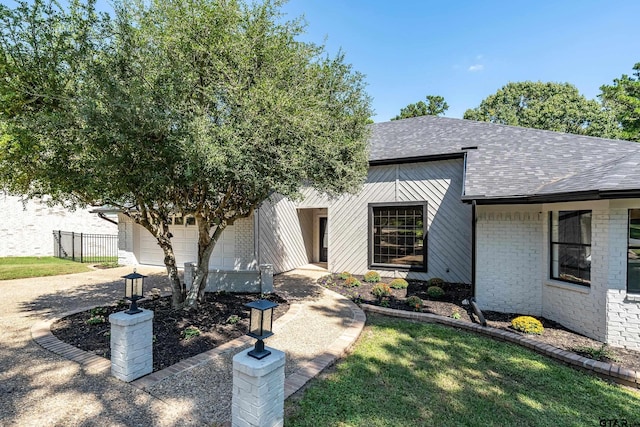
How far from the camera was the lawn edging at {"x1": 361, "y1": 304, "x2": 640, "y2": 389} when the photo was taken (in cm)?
407

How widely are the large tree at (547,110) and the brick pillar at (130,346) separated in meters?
27.6

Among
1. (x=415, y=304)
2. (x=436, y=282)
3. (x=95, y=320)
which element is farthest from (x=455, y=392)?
(x=95, y=320)

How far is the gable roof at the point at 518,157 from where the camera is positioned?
544 cm

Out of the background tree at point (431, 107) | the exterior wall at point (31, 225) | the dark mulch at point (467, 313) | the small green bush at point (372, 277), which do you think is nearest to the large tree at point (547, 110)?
the background tree at point (431, 107)

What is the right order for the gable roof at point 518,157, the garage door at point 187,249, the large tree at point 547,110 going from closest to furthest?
the gable roof at point 518,157 → the garage door at point 187,249 → the large tree at point 547,110

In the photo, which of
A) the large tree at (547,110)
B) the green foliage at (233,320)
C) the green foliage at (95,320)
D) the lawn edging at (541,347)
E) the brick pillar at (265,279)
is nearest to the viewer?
the lawn edging at (541,347)

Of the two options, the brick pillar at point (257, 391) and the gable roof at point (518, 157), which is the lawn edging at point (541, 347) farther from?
the brick pillar at point (257, 391)

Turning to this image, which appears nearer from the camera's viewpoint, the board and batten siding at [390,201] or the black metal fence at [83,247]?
the board and batten siding at [390,201]

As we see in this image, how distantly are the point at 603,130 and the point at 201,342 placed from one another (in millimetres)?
27705

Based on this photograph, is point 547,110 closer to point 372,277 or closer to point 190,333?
point 372,277

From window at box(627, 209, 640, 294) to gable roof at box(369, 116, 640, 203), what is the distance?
594 mm

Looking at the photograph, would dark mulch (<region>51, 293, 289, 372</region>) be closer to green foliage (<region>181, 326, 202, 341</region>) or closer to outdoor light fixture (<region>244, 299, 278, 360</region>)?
green foliage (<region>181, 326, 202, 341</region>)

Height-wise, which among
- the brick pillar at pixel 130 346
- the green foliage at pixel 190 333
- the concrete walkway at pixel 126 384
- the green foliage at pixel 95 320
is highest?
the brick pillar at pixel 130 346

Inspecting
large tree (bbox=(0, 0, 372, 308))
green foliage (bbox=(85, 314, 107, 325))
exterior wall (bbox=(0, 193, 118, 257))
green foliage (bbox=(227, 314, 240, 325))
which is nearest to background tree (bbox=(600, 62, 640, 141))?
large tree (bbox=(0, 0, 372, 308))
